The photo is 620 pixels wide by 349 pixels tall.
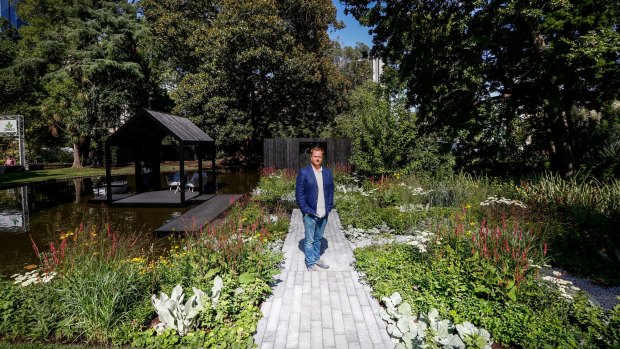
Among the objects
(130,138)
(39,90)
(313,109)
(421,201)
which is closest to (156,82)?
(39,90)

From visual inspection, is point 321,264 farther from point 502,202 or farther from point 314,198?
point 502,202

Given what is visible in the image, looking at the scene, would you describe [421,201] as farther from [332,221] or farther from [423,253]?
[423,253]

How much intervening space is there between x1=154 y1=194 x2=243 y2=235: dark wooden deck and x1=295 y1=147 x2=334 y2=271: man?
251cm

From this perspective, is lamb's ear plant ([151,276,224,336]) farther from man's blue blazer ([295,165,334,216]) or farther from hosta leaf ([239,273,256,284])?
man's blue blazer ([295,165,334,216])

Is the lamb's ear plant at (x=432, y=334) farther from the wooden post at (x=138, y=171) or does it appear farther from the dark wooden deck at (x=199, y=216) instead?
the wooden post at (x=138, y=171)

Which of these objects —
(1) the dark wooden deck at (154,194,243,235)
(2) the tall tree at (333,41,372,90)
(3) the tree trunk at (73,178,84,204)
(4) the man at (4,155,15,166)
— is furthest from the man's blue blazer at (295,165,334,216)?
(2) the tall tree at (333,41,372,90)

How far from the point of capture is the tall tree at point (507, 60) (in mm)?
8172

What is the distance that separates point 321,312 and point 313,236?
5.04 ft

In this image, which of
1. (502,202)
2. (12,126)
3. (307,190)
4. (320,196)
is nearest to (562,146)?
(502,202)

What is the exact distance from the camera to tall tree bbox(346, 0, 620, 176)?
26.8 ft

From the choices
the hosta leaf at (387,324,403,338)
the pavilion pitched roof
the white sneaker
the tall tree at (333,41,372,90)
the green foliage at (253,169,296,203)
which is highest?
the tall tree at (333,41,372,90)

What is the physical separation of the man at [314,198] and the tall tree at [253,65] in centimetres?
1759

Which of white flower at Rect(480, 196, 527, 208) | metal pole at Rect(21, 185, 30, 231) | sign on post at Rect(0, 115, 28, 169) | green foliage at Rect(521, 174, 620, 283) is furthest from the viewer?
sign on post at Rect(0, 115, 28, 169)

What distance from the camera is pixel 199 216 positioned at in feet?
30.8
